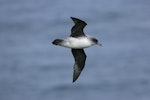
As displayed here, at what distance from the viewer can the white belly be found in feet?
32.0

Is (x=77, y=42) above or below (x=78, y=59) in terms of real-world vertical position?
above

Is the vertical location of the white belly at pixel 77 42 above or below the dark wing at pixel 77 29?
below

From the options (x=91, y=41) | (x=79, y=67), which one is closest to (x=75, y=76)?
(x=79, y=67)

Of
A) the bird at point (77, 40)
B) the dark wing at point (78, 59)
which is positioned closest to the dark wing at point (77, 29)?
the bird at point (77, 40)

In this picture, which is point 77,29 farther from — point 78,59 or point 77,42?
point 78,59

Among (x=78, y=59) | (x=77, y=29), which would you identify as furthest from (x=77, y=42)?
(x=78, y=59)

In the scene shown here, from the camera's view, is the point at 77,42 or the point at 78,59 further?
the point at 78,59

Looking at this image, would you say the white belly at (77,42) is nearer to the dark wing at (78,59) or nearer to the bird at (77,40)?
the bird at (77,40)

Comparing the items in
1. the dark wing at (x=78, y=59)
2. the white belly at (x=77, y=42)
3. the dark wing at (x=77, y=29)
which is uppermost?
the dark wing at (x=77, y=29)

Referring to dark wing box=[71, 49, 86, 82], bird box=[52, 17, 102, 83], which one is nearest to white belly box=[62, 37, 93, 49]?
bird box=[52, 17, 102, 83]

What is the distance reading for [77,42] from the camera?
32.1 feet

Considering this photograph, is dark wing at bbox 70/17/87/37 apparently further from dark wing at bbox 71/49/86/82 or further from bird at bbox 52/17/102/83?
dark wing at bbox 71/49/86/82

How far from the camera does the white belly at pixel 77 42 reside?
9766mm

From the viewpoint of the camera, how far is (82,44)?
9.84 metres
